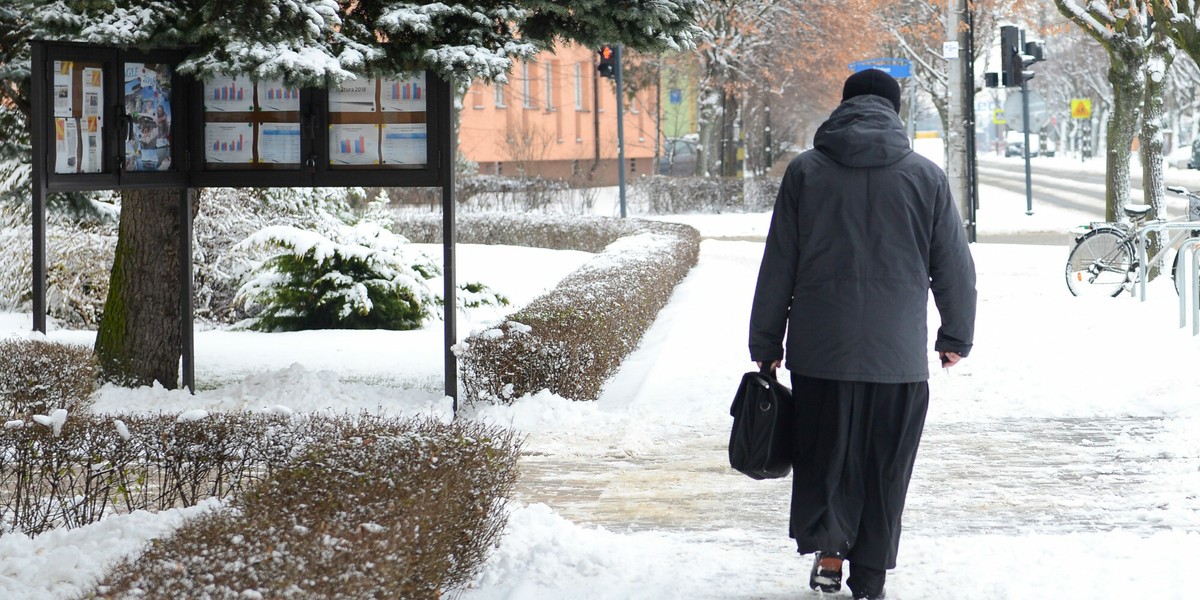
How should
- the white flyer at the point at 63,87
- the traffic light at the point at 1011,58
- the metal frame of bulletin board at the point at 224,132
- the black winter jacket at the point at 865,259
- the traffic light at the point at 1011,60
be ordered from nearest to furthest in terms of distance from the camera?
the black winter jacket at the point at 865,259
the white flyer at the point at 63,87
the metal frame of bulletin board at the point at 224,132
the traffic light at the point at 1011,58
the traffic light at the point at 1011,60

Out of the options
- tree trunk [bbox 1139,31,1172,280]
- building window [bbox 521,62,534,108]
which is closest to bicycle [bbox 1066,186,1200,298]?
tree trunk [bbox 1139,31,1172,280]

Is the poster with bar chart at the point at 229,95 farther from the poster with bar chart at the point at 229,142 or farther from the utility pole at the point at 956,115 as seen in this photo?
the utility pole at the point at 956,115

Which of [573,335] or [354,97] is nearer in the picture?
[354,97]

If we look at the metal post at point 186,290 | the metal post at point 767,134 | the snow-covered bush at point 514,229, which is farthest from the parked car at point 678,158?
the metal post at point 186,290

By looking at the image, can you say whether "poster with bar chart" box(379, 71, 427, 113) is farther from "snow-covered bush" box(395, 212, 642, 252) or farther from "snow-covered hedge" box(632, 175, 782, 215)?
"snow-covered hedge" box(632, 175, 782, 215)

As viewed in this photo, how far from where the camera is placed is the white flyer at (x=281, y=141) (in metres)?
8.88

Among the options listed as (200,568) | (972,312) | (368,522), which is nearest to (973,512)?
(972,312)

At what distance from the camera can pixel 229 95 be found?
29.6 ft

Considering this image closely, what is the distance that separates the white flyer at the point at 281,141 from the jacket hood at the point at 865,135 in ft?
15.4

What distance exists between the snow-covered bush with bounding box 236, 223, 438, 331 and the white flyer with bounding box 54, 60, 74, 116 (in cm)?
518

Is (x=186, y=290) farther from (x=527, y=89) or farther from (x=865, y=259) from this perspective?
(x=527, y=89)

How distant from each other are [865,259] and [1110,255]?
10379mm

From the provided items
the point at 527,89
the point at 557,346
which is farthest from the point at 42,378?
the point at 527,89

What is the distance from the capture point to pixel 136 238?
9648 millimetres
